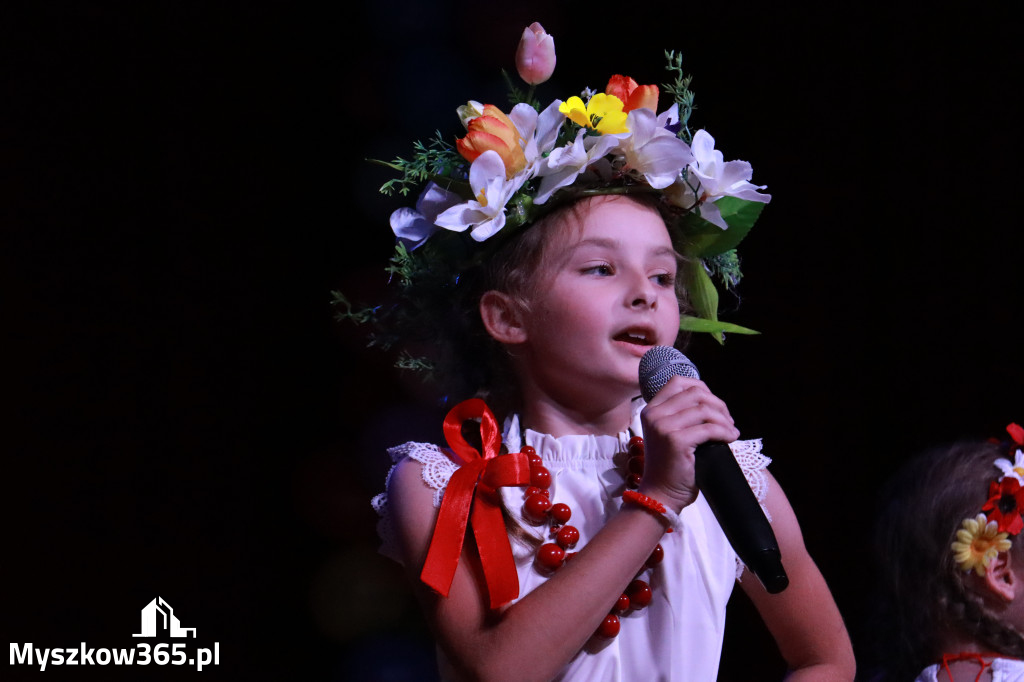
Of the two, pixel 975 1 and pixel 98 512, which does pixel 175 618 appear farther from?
pixel 975 1

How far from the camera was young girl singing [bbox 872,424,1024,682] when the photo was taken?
1.61 metres

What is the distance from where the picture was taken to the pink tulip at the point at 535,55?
134 cm

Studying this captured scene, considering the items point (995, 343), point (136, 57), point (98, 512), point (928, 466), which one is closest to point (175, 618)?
point (98, 512)

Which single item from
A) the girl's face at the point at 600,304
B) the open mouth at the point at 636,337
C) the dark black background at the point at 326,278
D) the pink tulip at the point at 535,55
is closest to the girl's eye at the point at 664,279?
the girl's face at the point at 600,304

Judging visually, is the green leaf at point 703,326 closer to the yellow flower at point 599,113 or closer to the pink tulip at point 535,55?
the yellow flower at point 599,113

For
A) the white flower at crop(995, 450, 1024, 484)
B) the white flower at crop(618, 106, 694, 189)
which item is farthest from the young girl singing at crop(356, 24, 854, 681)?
the white flower at crop(995, 450, 1024, 484)

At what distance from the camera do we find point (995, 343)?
2.04 metres

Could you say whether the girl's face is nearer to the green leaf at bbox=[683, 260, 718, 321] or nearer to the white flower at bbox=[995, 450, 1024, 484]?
the green leaf at bbox=[683, 260, 718, 321]

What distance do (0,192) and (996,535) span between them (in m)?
1.96

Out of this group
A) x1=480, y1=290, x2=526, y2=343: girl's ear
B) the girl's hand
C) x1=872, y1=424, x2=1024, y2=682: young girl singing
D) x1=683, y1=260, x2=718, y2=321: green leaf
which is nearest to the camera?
the girl's hand

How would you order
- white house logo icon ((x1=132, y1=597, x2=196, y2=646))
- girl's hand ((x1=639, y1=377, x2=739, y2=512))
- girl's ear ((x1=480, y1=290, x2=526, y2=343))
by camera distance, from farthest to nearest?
white house logo icon ((x1=132, y1=597, x2=196, y2=646)) → girl's ear ((x1=480, y1=290, x2=526, y2=343)) → girl's hand ((x1=639, y1=377, x2=739, y2=512))

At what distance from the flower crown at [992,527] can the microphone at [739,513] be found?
917mm

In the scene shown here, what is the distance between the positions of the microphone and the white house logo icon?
1.20 meters

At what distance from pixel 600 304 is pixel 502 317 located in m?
0.18
